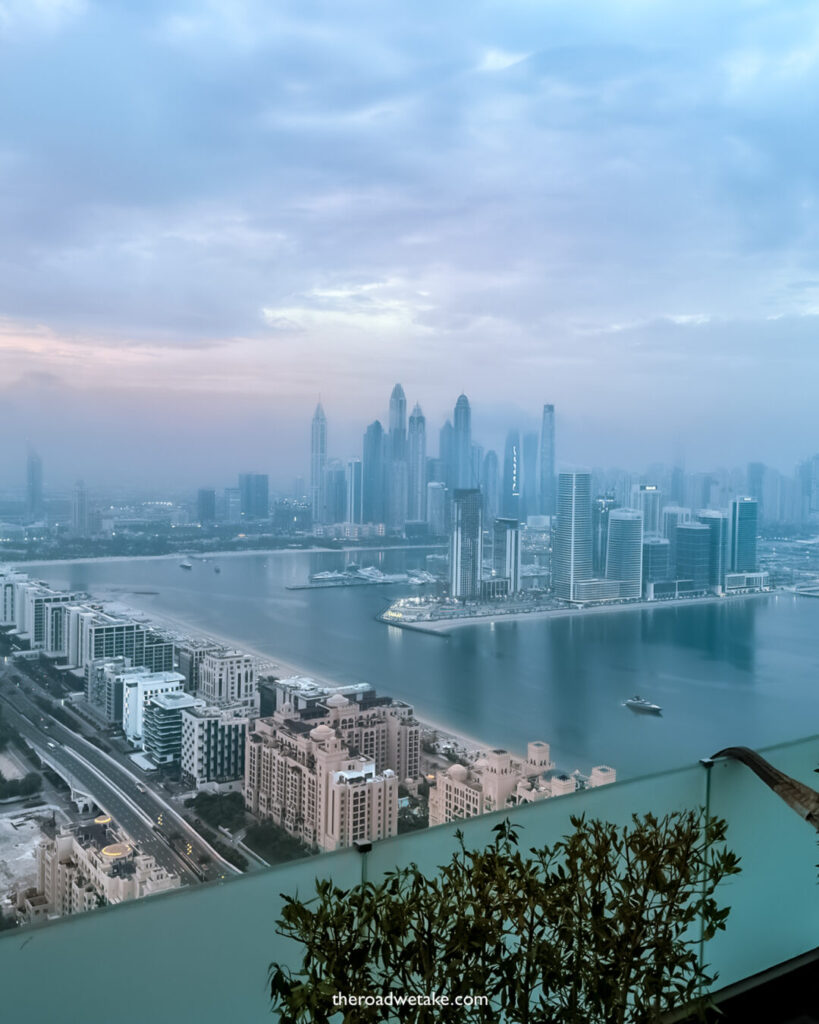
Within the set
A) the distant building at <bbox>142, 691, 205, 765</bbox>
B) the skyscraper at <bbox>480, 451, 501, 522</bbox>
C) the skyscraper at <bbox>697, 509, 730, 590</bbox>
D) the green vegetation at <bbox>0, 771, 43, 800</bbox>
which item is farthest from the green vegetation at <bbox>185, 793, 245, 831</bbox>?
the skyscraper at <bbox>697, 509, 730, 590</bbox>

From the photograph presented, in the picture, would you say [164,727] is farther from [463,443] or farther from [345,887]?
[463,443]

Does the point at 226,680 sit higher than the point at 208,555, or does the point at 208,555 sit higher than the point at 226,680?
the point at 208,555

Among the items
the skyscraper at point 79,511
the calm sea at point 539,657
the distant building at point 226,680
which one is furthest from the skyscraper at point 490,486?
the skyscraper at point 79,511

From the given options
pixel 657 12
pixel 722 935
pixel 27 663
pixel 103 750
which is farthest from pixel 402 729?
pixel 657 12

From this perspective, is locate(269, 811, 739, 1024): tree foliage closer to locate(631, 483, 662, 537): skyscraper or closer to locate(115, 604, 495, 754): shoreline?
locate(115, 604, 495, 754): shoreline

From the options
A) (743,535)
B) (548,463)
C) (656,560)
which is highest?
(548,463)

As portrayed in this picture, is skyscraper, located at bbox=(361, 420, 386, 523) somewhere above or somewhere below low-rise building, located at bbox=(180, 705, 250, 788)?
above

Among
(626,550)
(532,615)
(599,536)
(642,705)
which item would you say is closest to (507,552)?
(532,615)
